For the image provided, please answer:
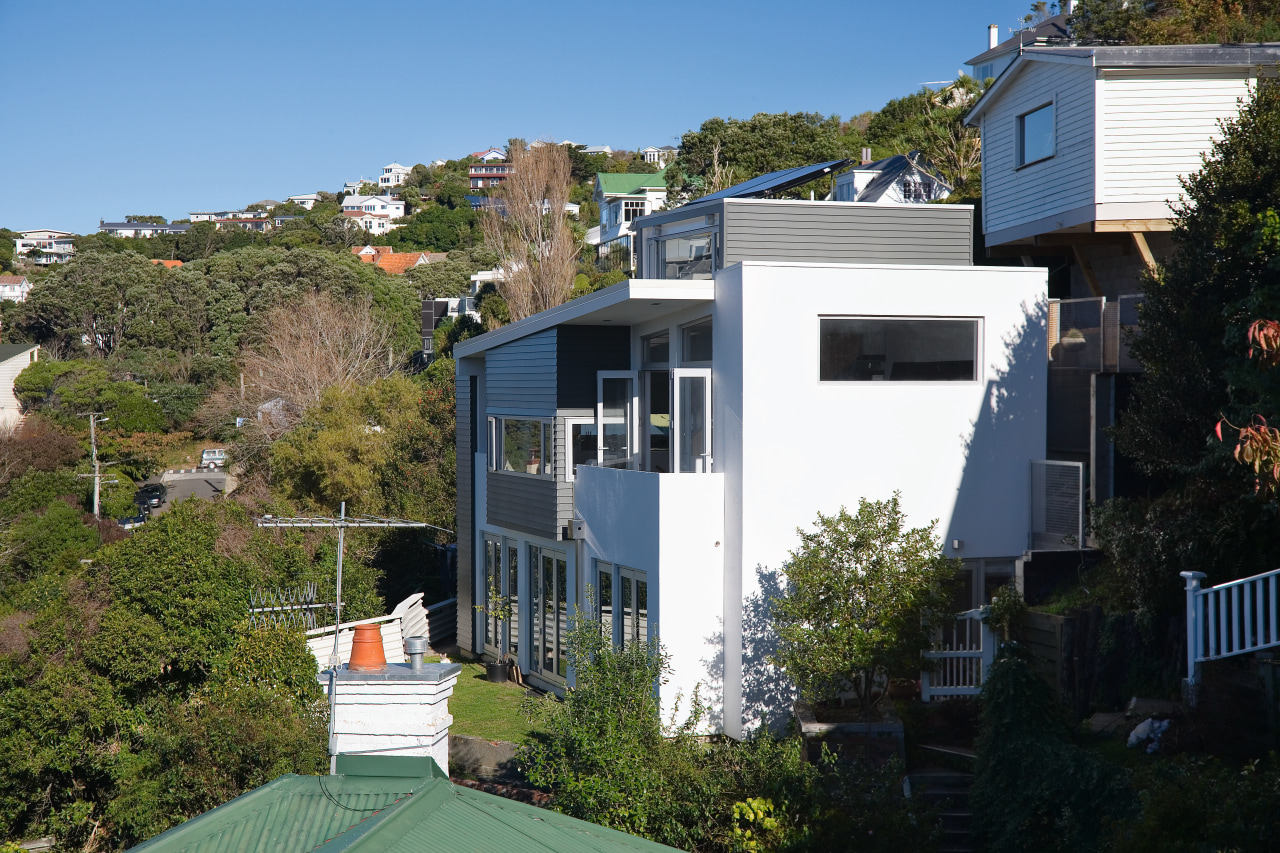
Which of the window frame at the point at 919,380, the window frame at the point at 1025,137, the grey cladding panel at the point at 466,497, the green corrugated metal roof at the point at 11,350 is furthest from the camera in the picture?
the green corrugated metal roof at the point at 11,350

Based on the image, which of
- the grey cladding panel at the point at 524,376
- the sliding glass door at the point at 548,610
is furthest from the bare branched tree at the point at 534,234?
the sliding glass door at the point at 548,610

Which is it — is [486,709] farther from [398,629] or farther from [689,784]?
[689,784]

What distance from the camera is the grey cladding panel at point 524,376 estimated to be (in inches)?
703

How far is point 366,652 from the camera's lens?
9.15 metres

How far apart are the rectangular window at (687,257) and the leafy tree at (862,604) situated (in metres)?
5.28

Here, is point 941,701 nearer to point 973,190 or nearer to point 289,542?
point 289,542

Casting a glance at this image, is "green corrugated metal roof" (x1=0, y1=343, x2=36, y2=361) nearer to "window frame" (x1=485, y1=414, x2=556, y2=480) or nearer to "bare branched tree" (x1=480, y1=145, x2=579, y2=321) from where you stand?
"bare branched tree" (x1=480, y1=145, x2=579, y2=321)

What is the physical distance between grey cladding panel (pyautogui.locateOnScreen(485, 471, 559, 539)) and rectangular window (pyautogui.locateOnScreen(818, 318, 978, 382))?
225 inches

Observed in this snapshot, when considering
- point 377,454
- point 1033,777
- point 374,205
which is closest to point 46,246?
point 374,205

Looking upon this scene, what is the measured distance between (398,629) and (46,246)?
554 feet

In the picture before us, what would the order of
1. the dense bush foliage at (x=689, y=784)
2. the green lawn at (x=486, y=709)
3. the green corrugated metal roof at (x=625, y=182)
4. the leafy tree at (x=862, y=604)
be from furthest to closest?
the green corrugated metal roof at (x=625, y=182) < the green lawn at (x=486, y=709) < the leafy tree at (x=862, y=604) < the dense bush foliage at (x=689, y=784)

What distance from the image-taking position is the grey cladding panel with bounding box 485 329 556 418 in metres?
17.9

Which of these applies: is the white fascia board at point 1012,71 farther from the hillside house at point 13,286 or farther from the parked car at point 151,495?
the hillside house at point 13,286

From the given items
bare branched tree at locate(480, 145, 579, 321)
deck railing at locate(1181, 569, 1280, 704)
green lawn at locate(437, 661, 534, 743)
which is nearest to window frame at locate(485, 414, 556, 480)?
green lawn at locate(437, 661, 534, 743)
